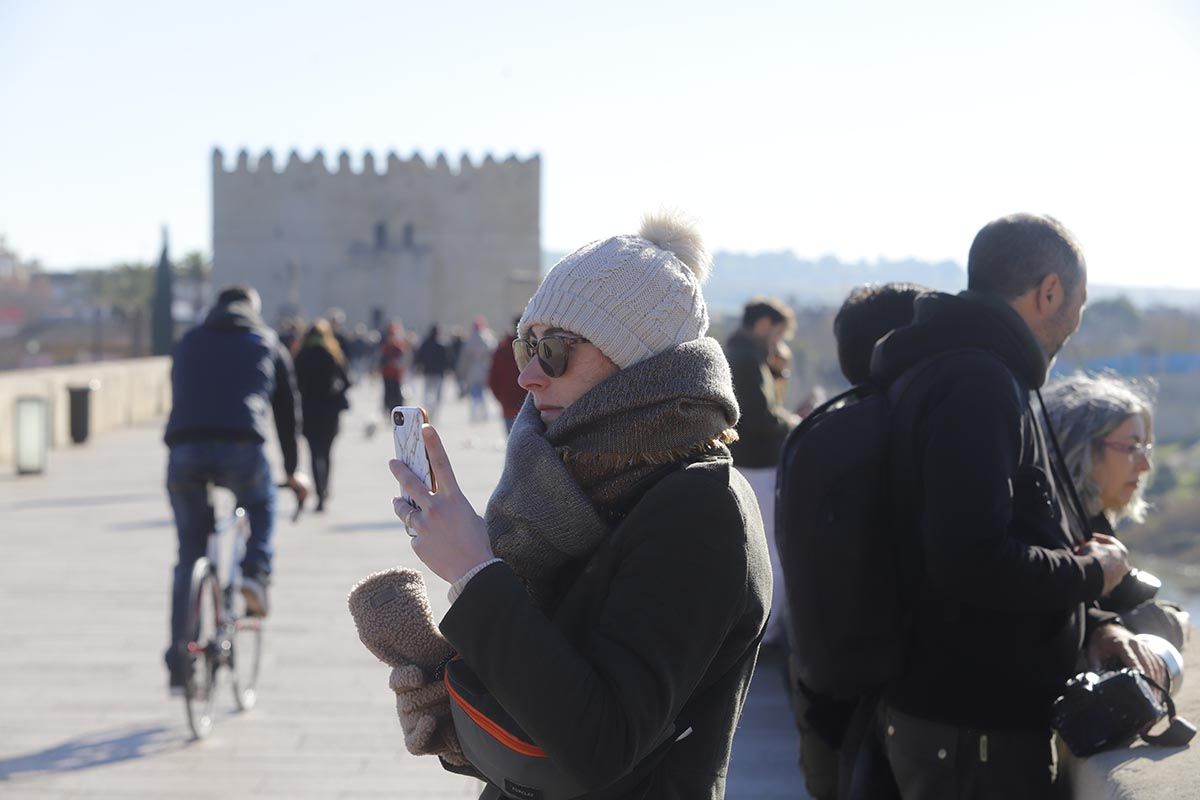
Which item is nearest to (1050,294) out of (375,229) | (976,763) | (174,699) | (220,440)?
(976,763)

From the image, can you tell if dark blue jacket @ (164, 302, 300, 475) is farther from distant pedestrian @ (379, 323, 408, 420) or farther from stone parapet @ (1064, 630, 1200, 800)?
distant pedestrian @ (379, 323, 408, 420)

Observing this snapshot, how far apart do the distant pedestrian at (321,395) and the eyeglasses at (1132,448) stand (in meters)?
9.35

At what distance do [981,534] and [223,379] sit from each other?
12.4ft

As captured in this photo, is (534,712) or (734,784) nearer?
(534,712)

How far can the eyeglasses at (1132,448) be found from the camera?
130 inches

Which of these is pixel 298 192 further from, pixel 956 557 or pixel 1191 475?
pixel 956 557

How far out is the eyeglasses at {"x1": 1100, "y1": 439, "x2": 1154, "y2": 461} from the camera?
130 inches

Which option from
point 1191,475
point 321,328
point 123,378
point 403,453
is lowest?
point 1191,475

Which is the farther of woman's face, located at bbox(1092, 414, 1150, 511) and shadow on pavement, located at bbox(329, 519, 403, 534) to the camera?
shadow on pavement, located at bbox(329, 519, 403, 534)

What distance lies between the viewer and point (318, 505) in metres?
12.5

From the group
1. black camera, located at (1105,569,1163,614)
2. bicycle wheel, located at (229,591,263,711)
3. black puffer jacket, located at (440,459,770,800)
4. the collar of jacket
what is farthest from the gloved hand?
bicycle wheel, located at (229,591,263,711)

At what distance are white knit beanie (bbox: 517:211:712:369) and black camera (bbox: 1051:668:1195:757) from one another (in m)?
1.09

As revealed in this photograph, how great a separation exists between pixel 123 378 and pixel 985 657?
2035cm

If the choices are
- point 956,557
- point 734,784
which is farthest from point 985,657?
point 734,784
